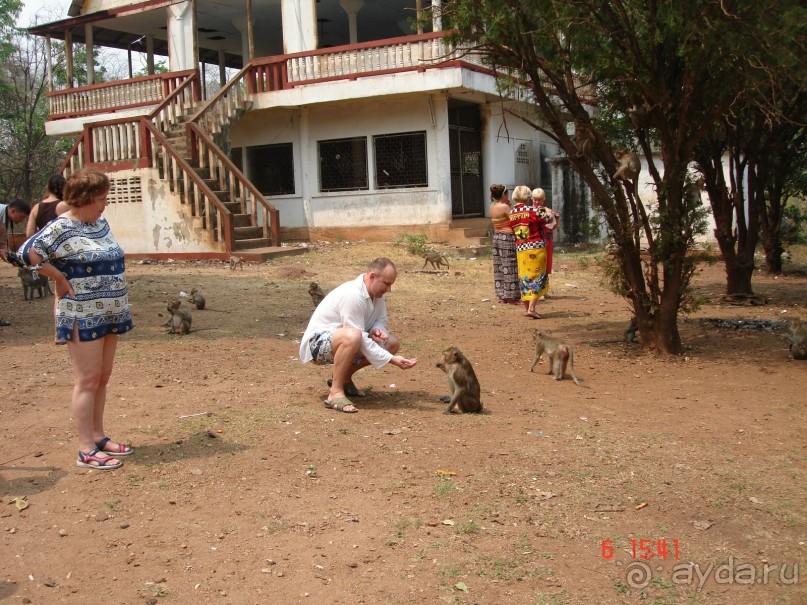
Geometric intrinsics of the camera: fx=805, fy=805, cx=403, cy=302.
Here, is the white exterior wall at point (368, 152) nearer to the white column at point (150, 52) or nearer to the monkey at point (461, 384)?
the white column at point (150, 52)

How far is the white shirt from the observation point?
19.6ft

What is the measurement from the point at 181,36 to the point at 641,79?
17572 millimetres

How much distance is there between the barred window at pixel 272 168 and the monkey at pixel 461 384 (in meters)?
16.8

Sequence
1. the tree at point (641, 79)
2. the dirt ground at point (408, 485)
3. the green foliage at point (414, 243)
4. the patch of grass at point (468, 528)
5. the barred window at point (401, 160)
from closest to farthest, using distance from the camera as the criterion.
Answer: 1. the dirt ground at point (408, 485)
2. the patch of grass at point (468, 528)
3. the tree at point (641, 79)
4. the green foliage at point (414, 243)
5. the barred window at point (401, 160)

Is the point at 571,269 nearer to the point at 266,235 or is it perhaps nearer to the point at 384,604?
the point at 266,235

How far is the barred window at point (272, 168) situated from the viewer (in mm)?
22453

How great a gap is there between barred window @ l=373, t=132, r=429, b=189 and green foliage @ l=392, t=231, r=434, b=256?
4.90 ft

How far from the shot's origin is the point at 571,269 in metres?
16.9

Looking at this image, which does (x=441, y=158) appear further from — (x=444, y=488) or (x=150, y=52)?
(x=444, y=488)

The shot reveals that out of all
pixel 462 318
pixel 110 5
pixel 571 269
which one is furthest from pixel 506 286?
pixel 110 5

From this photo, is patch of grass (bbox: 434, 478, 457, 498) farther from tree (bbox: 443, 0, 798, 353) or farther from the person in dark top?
the person in dark top

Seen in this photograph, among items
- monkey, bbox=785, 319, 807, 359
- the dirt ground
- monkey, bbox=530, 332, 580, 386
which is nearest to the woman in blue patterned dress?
the dirt ground

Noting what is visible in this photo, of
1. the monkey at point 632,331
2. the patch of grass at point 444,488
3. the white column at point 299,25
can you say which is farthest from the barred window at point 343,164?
the patch of grass at point 444,488

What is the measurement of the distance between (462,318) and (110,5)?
59.2 feet
